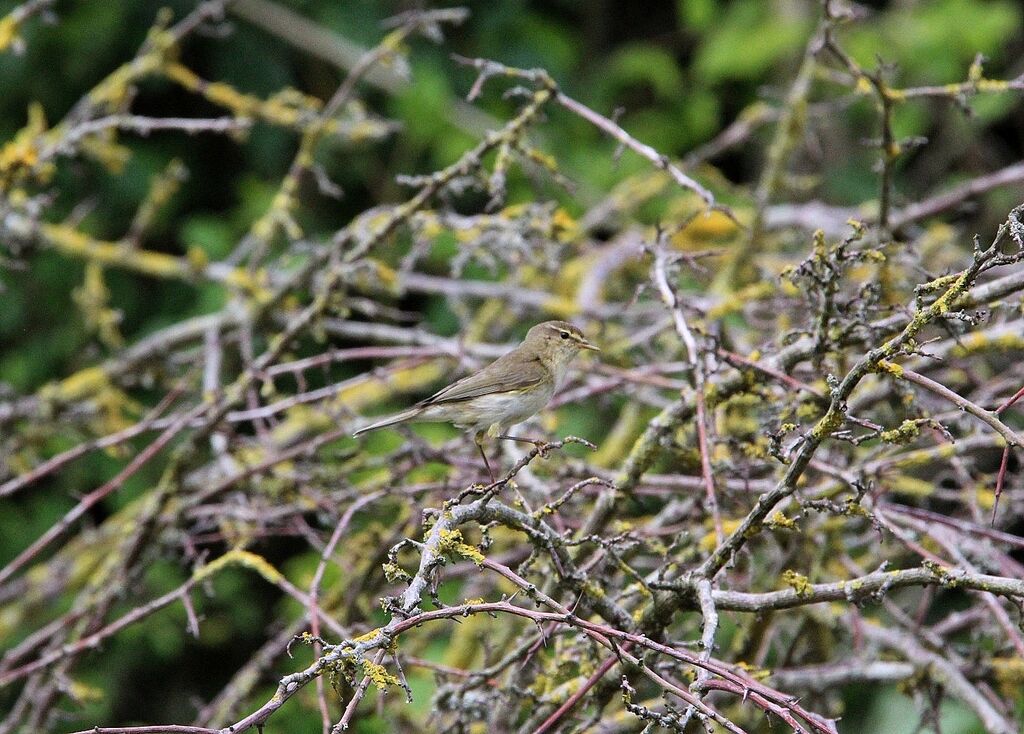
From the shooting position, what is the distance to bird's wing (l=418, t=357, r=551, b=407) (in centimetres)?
329

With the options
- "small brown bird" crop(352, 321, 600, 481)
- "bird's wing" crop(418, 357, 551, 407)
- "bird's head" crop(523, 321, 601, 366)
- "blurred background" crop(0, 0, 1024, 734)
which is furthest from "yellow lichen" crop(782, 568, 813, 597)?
"blurred background" crop(0, 0, 1024, 734)

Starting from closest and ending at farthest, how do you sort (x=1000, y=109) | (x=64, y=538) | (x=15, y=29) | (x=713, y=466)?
(x=713, y=466) → (x=15, y=29) → (x=64, y=538) → (x=1000, y=109)

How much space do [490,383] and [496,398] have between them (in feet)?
0.29

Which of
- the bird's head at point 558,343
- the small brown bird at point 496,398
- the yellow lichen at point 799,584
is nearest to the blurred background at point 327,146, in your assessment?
the bird's head at point 558,343

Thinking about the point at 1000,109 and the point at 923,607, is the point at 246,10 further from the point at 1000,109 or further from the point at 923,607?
the point at 923,607

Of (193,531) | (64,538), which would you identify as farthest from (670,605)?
(64,538)

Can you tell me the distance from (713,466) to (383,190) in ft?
16.3

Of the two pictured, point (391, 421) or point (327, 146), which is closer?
point (391, 421)

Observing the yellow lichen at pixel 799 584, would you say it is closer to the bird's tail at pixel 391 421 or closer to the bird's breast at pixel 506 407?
the bird's breast at pixel 506 407

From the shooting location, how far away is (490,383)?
10.9ft

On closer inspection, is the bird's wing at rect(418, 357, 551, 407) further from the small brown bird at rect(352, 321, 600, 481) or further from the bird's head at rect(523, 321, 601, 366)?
the bird's head at rect(523, 321, 601, 366)

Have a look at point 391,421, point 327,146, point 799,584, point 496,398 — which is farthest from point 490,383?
point 327,146

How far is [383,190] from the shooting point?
7.25 metres

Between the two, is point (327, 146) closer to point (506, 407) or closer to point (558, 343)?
point (558, 343)
